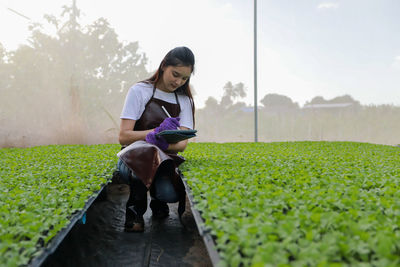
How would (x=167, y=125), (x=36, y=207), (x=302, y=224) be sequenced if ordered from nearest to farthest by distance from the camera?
(x=302, y=224) < (x=36, y=207) < (x=167, y=125)

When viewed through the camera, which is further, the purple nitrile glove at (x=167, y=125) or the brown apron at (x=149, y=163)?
the purple nitrile glove at (x=167, y=125)

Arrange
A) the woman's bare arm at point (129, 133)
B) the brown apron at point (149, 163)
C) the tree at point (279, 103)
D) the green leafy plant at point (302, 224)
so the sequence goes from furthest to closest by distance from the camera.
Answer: the tree at point (279, 103) < the woman's bare arm at point (129, 133) < the brown apron at point (149, 163) < the green leafy plant at point (302, 224)

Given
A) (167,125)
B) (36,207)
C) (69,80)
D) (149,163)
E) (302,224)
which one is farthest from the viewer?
(69,80)

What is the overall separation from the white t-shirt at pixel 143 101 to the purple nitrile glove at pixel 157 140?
26 centimetres

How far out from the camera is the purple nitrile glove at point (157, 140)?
7.88 ft

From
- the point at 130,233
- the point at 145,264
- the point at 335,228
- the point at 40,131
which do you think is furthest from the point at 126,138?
the point at 40,131

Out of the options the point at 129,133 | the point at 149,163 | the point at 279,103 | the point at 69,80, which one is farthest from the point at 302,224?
the point at 279,103

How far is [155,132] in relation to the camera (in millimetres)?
2412

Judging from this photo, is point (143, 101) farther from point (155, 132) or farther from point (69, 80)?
point (69, 80)

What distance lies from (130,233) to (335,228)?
177cm

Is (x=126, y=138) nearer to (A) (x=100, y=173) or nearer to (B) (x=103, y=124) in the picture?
(A) (x=100, y=173)

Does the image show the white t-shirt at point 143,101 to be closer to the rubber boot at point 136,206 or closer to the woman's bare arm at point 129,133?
the woman's bare arm at point 129,133

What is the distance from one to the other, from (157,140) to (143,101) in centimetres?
46

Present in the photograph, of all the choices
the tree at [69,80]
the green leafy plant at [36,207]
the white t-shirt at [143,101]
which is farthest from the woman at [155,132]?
the tree at [69,80]
